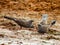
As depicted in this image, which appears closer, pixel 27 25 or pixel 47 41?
pixel 47 41

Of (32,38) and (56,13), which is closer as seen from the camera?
(32,38)

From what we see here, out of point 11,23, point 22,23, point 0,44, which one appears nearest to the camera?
point 0,44

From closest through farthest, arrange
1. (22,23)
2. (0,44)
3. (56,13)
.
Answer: (0,44) < (22,23) < (56,13)

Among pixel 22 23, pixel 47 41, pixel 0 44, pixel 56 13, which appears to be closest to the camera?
pixel 0 44

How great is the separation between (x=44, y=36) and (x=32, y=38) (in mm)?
305

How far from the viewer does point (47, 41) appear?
5.92 meters

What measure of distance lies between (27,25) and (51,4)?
290 centimetres

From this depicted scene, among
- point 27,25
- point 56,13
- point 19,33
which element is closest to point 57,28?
point 27,25

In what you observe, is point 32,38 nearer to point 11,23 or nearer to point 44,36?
point 44,36

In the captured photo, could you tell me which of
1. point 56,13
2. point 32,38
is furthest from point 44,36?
point 56,13

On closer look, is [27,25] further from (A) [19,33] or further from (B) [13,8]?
(B) [13,8]

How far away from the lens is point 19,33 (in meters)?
6.50

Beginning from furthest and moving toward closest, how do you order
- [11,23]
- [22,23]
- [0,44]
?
[11,23], [22,23], [0,44]

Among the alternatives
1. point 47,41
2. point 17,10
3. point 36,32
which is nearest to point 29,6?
point 17,10
